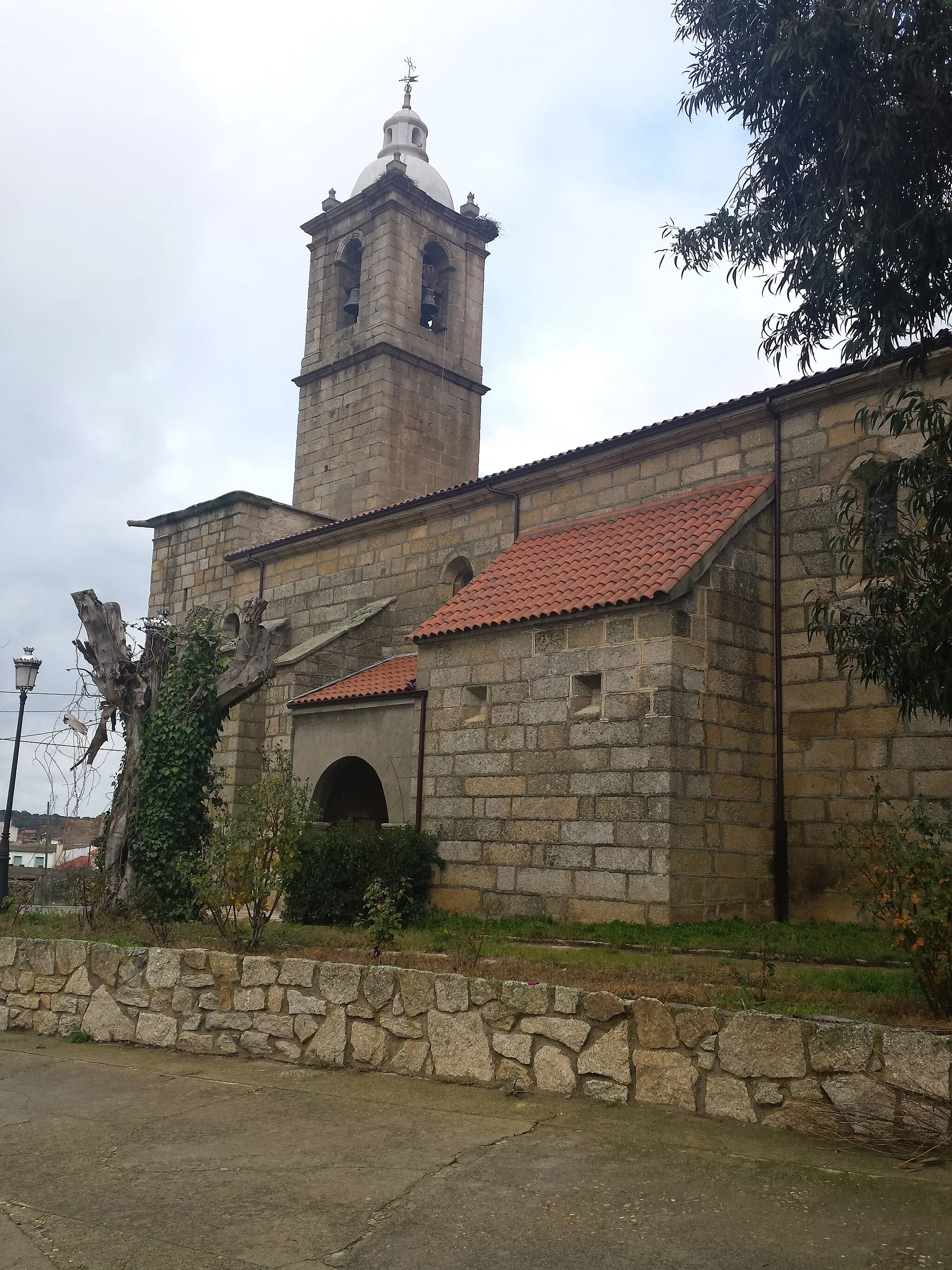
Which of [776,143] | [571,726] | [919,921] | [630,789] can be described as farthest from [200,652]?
[919,921]

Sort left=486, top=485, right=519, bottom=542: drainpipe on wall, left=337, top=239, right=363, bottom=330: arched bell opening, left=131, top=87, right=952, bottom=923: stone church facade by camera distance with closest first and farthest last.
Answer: left=131, top=87, right=952, bottom=923: stone church facade < left=486, top=485, right=519, bottom=542: drainpipe on wall < left=337, top=239, right=363, bottom=330: arched bell opening

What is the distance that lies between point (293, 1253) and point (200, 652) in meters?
8.41

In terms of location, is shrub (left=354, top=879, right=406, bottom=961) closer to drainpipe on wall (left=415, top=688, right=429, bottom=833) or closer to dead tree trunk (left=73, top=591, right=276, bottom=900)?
dead tree trunk (left=73, top=591, right=276, bottom=900)

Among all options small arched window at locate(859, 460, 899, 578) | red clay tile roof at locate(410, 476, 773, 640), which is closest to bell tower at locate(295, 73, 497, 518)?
red clay tile roof at locate(410, 476, 773, 640)

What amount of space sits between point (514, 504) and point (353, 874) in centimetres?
640

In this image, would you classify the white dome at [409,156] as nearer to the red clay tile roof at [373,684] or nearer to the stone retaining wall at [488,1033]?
the red clay tile roof at [373,684]

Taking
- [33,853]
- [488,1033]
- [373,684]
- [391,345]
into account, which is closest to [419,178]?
[391,345]

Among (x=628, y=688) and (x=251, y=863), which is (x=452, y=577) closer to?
(x=628, y=688)

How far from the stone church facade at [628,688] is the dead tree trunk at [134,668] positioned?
254cm

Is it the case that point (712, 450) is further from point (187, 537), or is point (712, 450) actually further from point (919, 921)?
point (187, 537)

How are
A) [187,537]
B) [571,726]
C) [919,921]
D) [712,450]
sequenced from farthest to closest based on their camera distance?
1. [187,537]
2. [712,450]
3. [571,726]
4. [919,921]

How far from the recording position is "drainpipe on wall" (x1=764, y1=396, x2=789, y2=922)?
11.7m

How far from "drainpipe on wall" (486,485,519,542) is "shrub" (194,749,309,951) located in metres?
7.38

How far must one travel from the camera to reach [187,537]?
23.9 meters
